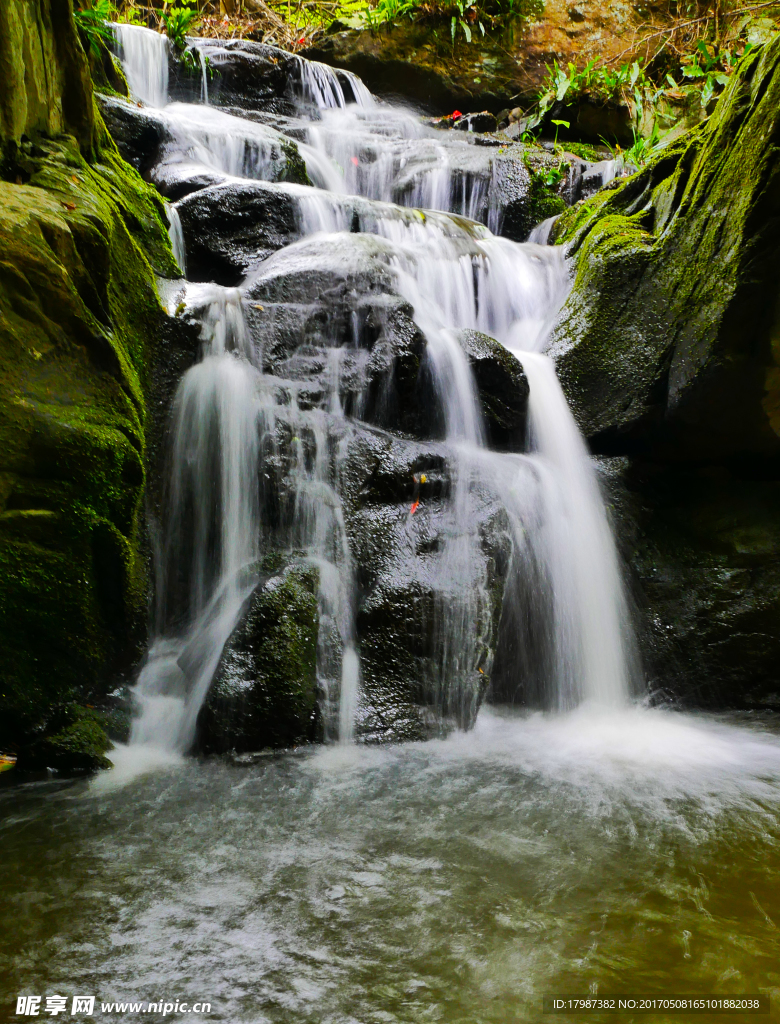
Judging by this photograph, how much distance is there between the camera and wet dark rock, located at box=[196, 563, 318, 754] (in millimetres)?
3289

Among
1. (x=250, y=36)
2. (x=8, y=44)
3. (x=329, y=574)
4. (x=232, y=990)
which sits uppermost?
(x=250, y=36)

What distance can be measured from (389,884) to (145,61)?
35.2ft

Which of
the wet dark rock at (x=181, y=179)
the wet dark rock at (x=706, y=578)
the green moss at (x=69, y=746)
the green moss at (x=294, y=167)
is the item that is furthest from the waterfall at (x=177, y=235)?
the wet dark rock at (x=706, y=578)

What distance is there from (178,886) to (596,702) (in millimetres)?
3079

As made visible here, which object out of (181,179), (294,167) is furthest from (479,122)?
(181,179)

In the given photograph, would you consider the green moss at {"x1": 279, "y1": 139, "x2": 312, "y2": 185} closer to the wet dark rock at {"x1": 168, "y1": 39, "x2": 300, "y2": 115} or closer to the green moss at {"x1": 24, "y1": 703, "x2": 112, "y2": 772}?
the wet dark rock at {"x1": 168, "y1": 39, "x2": 300, "y2": 115}

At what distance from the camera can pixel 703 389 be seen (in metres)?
4.54

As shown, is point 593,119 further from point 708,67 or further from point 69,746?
point 69,746

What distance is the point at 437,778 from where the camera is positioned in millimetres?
3045

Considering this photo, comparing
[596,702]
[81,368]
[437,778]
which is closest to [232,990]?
[437,778]

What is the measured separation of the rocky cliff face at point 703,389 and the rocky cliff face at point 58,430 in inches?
142

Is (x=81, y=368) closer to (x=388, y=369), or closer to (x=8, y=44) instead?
(x=8, y=44)

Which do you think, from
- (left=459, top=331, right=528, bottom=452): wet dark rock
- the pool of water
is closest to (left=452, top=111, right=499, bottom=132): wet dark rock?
(left=459, top=331, right=528, bottom=452): wet dark rock

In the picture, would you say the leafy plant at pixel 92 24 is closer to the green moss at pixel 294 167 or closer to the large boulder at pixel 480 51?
the green moss at pixel 294 167
